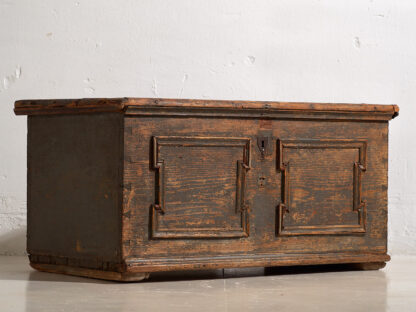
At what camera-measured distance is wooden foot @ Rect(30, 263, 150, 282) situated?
3.24 m

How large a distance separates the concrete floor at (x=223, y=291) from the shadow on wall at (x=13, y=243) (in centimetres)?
63

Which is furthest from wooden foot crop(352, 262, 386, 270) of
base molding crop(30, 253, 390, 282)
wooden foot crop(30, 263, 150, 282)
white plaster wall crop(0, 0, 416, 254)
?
wooden foot crop(30, 263, 150, 282)

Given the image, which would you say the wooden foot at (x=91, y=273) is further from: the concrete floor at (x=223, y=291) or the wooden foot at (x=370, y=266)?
the wooden foot at (x=370, y=266)

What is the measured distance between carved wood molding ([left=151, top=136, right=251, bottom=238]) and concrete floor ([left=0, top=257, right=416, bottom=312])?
0.21m

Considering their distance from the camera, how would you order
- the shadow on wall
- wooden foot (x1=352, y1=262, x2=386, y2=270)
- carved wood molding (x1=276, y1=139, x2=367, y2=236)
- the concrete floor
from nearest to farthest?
the concrete floor, carved wood molding (x1=276, y1=139, x2=367, y2=236), wooden foot (x1=352, y1=262, x2=386, y2=270), the shadow on wall

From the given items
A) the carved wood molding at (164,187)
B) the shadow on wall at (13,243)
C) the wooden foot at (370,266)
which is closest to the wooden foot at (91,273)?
the carved wood molding at (164,187)

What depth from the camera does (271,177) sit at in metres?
3.46

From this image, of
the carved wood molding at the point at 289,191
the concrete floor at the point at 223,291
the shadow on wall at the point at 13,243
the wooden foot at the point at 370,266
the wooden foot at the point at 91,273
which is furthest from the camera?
the shadow on wall at the point at 13,243

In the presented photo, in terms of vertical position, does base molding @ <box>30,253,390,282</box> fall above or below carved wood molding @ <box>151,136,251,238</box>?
below

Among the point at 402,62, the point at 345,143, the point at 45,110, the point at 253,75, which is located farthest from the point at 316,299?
the point at 402,62

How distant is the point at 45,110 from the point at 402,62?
2231 millimetres

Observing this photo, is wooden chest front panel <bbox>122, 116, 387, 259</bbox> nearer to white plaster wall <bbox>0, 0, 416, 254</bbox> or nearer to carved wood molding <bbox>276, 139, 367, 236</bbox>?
carved wood molding <bbox>276, 139, 367, 236</bbox>

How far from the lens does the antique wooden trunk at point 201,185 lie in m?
3.26

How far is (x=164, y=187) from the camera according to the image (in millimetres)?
3291
